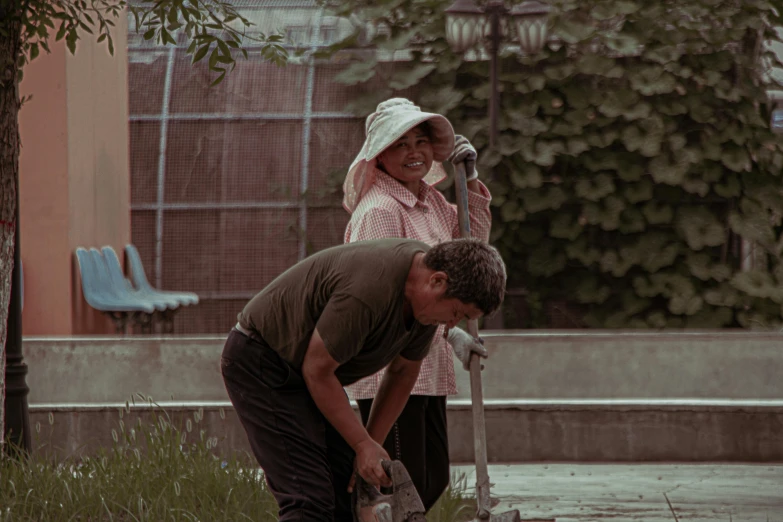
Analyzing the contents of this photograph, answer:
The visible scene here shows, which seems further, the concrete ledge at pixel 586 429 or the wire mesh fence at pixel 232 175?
the wire mesh fence at pixel 232 175

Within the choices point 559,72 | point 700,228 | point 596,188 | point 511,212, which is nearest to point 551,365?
point 511,212

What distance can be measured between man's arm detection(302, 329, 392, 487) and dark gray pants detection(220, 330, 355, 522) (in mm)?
131

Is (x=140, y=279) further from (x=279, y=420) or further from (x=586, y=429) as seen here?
(x=279, y=420)

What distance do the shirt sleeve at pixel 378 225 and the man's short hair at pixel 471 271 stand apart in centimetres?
75

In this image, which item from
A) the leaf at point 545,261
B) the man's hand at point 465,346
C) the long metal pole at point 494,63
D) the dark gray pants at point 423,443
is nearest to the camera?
the dark gray pants at point 423,443

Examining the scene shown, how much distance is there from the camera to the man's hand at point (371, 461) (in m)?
2.92

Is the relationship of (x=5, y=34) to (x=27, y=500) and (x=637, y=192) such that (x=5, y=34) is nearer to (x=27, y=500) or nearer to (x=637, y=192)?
(x=27, y=500)

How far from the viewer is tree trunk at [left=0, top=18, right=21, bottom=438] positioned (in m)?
4.54

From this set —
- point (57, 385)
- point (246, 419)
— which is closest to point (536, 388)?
point (57, 385)

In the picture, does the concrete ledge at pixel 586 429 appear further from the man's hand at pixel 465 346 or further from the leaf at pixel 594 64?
the leaf at pixel 594 64

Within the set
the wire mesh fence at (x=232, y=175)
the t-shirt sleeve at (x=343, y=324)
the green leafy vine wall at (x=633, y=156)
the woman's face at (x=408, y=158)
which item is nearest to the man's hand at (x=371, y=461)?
the t-shirt sleeve at (x=343, y=324)

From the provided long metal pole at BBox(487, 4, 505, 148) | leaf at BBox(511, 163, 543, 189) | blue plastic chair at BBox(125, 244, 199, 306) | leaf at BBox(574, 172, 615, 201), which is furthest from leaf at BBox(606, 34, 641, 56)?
blue plastic chair at BBox(125, 244, 199, 306)

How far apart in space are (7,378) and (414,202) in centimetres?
228

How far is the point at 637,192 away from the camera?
33.8 ft
